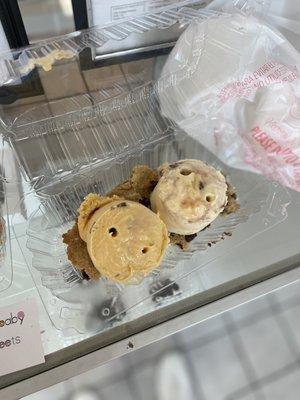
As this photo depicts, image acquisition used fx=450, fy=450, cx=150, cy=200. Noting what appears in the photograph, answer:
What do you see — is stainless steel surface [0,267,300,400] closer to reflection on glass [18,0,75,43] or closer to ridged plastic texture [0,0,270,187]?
ridged plastic texture [0,0,270,187]

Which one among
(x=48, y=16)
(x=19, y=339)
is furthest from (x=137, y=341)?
(x=48, y=16)

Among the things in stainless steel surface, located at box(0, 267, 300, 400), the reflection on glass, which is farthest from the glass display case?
the reflection on glass

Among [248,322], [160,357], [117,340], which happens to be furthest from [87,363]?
[248,322]

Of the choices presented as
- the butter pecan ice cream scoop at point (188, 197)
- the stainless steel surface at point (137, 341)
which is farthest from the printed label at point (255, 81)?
the stainless steel surface at point (137, 341)

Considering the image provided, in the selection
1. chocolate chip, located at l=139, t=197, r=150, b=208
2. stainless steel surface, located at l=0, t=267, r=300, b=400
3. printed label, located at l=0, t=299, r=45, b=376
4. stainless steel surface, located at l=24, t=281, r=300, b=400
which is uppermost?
chocolate chip, located at l=139, t=197, r=150, b=208

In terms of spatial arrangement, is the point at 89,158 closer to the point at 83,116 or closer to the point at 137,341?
the point at 83,116
